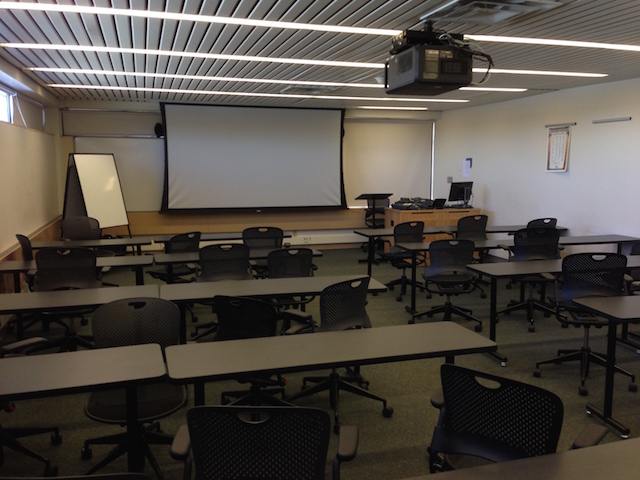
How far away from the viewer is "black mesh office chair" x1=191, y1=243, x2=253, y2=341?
4680 millimetres

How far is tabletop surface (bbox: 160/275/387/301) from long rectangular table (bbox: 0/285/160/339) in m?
0.16

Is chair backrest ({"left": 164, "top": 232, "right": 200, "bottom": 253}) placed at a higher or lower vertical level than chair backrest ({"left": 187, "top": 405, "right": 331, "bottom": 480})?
higher

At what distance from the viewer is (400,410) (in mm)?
3576

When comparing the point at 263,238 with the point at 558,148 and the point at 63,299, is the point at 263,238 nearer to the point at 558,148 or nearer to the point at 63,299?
the point at 63,299

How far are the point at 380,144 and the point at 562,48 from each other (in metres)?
6.12

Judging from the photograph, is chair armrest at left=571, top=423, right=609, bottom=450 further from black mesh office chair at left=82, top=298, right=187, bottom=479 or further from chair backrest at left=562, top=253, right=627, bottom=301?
chair backrest at left=562, top=253, right=627, bottom=301

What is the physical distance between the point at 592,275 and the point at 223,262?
319 centimetres

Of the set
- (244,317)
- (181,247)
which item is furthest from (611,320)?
(181,247)

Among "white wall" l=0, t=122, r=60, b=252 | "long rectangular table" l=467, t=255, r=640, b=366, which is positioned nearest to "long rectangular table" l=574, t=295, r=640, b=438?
"long rectangular table" l=467, t=255, r=640, b=366

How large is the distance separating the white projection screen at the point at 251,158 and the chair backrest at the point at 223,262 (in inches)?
200

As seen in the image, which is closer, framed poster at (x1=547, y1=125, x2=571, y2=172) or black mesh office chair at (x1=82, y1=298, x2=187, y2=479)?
black mesh office chair at (x1=82, y1=298, x2=187, y2=479)

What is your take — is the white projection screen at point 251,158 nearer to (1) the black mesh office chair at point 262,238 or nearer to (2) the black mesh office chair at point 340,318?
(1) the black mesh office chair at point 262,238

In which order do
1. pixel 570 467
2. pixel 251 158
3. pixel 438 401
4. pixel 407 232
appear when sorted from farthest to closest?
pixel 251 158, pixel 407 232, pixel 438 401, pixel 570 467

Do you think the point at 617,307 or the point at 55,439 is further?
the point at 617,307
